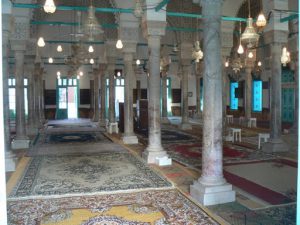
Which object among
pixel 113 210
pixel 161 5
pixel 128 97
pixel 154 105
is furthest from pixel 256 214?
pixel 128 97

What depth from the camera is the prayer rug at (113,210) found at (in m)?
4.41

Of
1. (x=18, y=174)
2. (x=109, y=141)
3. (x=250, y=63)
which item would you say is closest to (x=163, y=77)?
(x=250, y=63)

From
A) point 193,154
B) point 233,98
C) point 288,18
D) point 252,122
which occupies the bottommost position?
point 193,154

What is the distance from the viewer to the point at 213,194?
506 cm

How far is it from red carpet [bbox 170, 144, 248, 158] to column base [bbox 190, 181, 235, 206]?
12.2 feet

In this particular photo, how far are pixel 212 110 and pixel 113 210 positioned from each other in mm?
1997

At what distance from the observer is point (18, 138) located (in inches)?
421

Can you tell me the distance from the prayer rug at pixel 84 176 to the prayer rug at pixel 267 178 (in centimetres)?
141

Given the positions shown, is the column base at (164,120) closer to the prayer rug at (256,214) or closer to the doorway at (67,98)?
the doorway at (67,98)

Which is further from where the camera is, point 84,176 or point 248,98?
point 248,98

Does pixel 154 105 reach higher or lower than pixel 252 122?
higher

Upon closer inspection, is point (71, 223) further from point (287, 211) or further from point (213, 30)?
point (213, 30)

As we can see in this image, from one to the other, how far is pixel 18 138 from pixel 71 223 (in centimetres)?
708

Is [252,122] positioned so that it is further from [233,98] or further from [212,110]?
[212,110]
